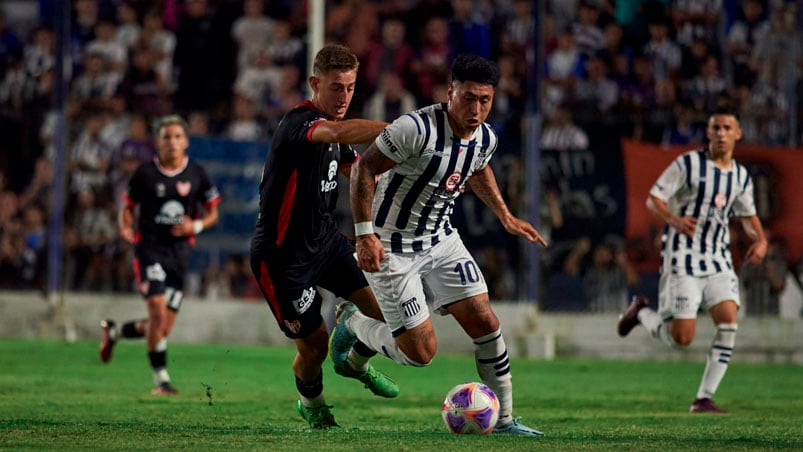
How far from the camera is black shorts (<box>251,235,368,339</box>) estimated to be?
24.8ft

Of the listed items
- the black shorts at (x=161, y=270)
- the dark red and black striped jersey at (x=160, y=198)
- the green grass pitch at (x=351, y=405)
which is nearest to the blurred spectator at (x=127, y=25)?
the green grass pitch at (x=351, y=405)

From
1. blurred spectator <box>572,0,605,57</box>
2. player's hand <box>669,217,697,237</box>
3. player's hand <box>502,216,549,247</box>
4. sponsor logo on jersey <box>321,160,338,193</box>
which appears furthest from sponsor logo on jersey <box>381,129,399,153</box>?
blurred spectator <box>572,0,605,57</box>

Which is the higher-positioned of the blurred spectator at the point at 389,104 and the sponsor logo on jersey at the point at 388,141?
the blurred spectator at the point at 389,104

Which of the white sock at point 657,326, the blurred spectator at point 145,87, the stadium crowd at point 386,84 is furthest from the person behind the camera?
the blurred spectator at point 145,87

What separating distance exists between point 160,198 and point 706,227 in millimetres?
4793

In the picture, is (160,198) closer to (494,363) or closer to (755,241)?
(494,363)

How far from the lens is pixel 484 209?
1466 cm

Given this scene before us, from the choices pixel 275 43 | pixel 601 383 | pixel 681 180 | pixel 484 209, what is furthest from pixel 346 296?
pixel 275 43

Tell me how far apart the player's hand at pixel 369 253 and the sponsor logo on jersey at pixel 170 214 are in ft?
15.8

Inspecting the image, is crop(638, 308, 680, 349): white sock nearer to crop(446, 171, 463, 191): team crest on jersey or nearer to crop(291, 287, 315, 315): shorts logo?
crop(446, 171, 463, 191): team crest on jersey

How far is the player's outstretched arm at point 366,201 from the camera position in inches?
271

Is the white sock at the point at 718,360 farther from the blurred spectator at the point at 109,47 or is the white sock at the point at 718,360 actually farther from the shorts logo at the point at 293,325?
the blurred spectator at the point at 109,47

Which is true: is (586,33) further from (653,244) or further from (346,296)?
(346,296)

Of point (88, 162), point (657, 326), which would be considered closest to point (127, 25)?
point (88, 162)
